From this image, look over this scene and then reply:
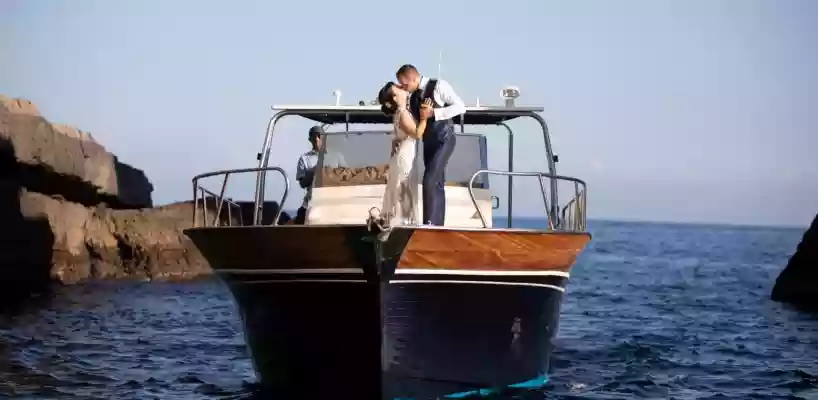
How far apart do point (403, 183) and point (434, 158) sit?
474mm

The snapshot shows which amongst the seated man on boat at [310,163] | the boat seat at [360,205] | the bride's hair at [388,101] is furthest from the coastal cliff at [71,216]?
the bride's hair at [388,101]

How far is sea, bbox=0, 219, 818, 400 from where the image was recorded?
13.3 m

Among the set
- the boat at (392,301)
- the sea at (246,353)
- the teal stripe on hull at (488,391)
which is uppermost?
the boat at (392,301)

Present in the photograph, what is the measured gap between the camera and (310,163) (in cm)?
1345

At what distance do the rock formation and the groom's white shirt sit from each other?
13.0m

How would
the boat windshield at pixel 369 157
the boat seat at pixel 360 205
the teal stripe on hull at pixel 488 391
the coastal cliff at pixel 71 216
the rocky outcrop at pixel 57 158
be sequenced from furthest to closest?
the coastal cliff at pixel 71 216 → the rocky outcrop at pixel 57 158 → the boat windshield at pixel 369 157 → the boat seat at pixel 360 205 → the teal stripe on hull at pixel 488 391

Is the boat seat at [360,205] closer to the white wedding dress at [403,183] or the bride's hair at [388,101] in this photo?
the white wedding dress at [403,183]

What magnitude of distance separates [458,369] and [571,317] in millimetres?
11462

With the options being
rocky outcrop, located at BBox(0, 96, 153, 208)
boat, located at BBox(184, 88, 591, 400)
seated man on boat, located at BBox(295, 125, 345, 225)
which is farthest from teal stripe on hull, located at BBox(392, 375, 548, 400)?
rocky outcrop, located at BBox(0, 96, 153, 208)

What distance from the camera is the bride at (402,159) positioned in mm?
10336

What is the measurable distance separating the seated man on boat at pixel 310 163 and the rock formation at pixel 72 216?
32.7ft

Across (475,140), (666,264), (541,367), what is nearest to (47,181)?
(475,140)

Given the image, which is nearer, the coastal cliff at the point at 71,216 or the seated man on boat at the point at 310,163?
the seated man on boat at the point at 310,163

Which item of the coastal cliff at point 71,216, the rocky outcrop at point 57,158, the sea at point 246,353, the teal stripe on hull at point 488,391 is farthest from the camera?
the coastal cliff at point 71,216
